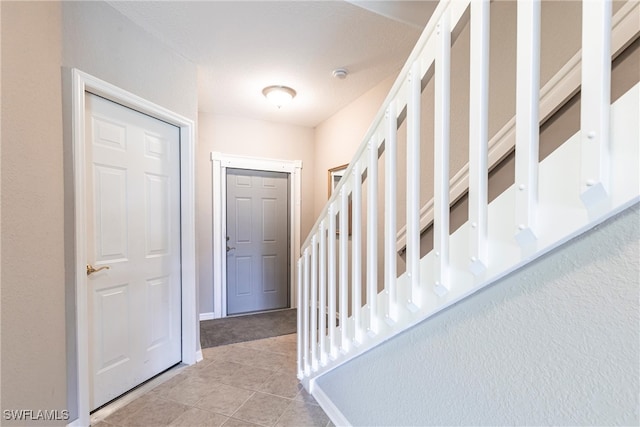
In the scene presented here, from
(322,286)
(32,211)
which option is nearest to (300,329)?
(322,286)

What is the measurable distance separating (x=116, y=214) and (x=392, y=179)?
1.80 m

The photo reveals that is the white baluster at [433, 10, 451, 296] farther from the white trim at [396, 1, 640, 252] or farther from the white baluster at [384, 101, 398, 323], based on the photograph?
the white trim at [396, 1, 640, 252]

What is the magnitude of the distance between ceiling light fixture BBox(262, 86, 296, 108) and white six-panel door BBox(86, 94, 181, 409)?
0.97 m

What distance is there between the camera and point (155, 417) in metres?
1.70

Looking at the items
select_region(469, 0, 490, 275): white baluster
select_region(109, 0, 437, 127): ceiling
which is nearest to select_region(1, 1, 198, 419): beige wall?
select_region(109, 0, 437, 127): ceiling

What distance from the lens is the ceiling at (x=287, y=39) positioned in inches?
69.7

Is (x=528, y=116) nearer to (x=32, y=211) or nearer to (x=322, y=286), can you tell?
(x=322, y=286)

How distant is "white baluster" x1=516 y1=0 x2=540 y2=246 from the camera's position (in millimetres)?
593

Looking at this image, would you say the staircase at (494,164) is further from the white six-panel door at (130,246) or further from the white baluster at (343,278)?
the white six-panel door at (130,246)

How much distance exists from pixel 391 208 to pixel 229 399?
1.71 m

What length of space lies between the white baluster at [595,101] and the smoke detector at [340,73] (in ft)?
6.96

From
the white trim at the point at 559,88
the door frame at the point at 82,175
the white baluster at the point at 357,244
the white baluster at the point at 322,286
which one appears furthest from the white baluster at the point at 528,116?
the door frame at the point at 82,175

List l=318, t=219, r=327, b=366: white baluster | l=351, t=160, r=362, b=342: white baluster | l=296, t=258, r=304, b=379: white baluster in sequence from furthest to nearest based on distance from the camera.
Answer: l=296, t=258, r=304, b=379: white baluster, l=318, t=219, r=327, b=366: white baluster, l=351, t=160, r=362, b=342: white baluster

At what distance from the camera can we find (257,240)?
374 cm
